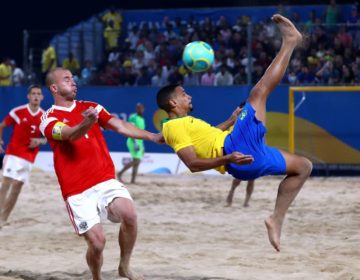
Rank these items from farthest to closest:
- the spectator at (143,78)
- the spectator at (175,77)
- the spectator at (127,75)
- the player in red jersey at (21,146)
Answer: the spectator at (127,75), the spectator at (143,78), the spectator at (175,77), the player in red jersey at (21,146)

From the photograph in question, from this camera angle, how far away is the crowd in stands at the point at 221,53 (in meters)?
17.3

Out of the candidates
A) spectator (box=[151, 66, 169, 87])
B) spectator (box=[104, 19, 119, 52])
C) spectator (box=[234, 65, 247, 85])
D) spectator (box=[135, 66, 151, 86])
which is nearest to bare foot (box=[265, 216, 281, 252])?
spectator (box=[234, 65, 247, 85])

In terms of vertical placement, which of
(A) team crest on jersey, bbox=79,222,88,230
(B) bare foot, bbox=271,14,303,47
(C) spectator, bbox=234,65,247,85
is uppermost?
(B) bare foot, bbox=271,14,303,47

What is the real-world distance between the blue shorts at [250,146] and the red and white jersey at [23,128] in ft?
15.5

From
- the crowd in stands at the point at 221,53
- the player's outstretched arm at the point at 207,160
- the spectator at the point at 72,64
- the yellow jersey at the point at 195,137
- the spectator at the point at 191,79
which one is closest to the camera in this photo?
the player's outstretched arm at the point at 207,160

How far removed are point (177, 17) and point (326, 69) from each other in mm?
5509

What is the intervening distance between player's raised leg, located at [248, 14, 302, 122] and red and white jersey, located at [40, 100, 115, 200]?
134 centimetres

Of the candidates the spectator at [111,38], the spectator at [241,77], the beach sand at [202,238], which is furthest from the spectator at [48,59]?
the beach sand at [202,238]

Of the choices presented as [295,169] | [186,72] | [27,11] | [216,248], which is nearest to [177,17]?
[186,72]

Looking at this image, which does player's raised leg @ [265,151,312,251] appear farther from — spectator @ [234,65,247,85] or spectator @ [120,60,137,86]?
spectator @ [120,60,137,86]

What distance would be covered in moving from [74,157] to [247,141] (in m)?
1.42

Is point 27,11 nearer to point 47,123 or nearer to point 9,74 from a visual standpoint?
point 9,74

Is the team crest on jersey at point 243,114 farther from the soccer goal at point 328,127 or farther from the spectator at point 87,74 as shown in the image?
the spectator at point 87,74

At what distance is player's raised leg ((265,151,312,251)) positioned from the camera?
23.7 ft
